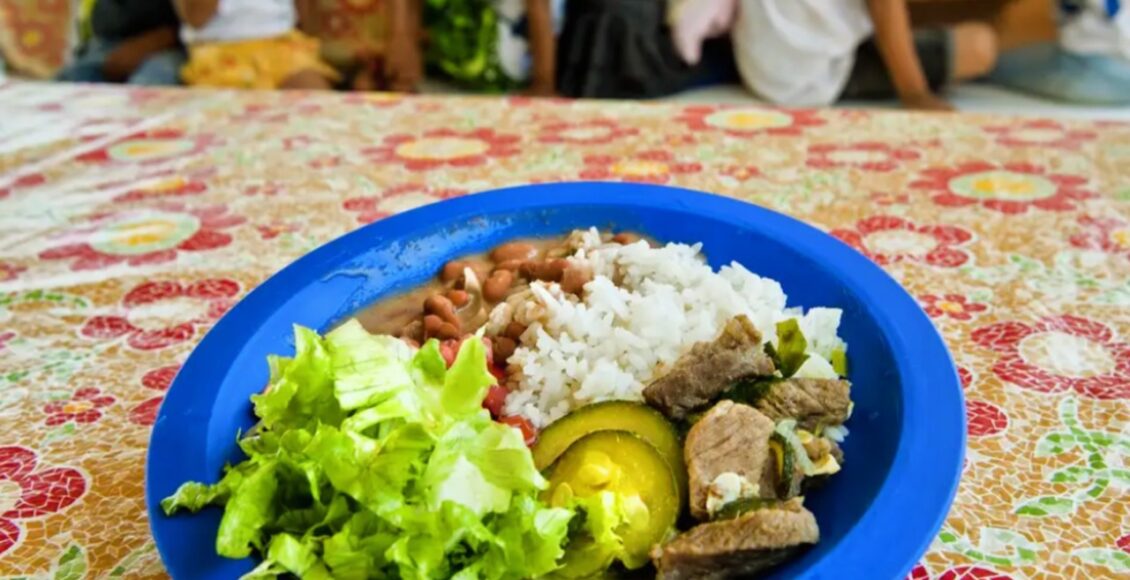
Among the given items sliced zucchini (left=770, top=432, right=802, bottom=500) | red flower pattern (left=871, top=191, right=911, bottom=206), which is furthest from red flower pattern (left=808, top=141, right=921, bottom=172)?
sliced zucchini (left=770, top=432, right=802, bottom=500)

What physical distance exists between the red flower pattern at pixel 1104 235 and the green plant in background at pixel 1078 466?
1.46 ft

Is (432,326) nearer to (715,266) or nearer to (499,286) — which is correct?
(499,286)

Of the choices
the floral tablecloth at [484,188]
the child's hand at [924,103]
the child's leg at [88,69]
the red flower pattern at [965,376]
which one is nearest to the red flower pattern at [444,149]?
the floral tablecloth at [484,188]

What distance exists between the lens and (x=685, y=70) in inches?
136

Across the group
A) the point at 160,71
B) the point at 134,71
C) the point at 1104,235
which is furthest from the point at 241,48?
the point at 1104,235

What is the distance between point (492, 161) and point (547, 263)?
67 cm

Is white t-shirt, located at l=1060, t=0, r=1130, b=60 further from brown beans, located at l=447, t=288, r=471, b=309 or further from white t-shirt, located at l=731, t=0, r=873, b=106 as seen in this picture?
brown beans, located at l=447, t=288, r=471, b=309

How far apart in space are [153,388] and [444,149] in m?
0.86

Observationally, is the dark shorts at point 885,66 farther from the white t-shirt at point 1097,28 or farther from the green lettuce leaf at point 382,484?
the green lettuce leaf at point 382,484

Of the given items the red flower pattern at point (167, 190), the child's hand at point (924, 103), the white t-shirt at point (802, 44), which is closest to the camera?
the red flower pattern at point (167, 190)

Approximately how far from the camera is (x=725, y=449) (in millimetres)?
764

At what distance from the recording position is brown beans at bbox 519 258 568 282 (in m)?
1.11

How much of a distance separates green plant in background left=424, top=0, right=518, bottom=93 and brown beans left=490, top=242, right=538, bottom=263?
2.42 m

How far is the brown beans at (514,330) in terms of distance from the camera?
41.4 inches
